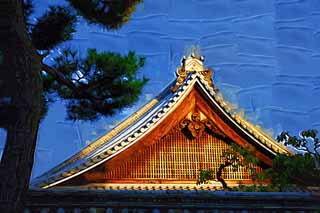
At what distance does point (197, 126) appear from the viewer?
239 inches

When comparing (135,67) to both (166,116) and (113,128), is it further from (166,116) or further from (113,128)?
(113,128)

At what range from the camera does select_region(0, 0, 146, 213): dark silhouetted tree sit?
101 inches

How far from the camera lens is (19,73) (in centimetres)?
267

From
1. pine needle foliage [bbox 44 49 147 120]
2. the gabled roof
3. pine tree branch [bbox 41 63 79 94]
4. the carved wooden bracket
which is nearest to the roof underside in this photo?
the gabled roof

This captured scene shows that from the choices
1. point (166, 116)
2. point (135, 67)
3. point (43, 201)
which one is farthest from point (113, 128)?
point (43, 201)

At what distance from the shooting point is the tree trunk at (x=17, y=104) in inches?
98.7

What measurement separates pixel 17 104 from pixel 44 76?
1439mm

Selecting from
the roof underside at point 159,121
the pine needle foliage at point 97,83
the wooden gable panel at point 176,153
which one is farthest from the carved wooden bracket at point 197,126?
the pine needle foliage at point 97,83

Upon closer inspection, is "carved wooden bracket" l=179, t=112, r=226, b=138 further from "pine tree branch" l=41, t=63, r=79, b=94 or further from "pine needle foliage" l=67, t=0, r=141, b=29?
"pine needle foliage" l=67, t=0, r=141, b=29

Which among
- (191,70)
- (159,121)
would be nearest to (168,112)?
(159,121)

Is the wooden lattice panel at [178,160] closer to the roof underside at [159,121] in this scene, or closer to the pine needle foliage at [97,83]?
the roof underside at [159,121]

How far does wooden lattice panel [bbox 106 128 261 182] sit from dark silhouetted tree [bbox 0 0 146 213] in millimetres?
1838

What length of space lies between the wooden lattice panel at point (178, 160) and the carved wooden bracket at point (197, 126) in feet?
0.24

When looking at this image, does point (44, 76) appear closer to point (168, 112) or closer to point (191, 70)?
point (168, 112)
